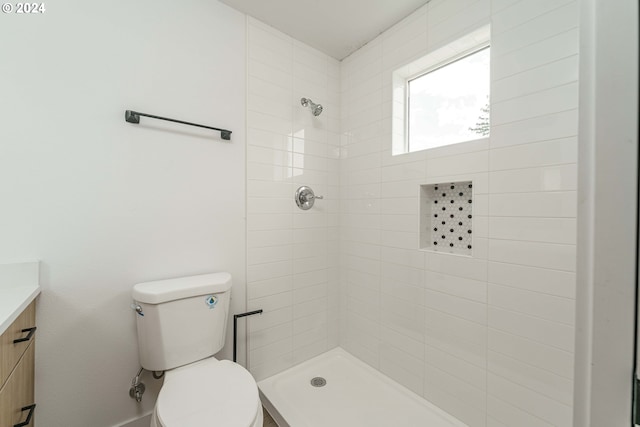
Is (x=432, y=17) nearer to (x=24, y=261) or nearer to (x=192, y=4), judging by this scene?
(x=192, y=4)

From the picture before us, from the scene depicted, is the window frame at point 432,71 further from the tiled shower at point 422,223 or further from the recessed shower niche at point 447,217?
the recessed shower niche at point 447,217

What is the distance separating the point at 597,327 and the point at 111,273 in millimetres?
1662

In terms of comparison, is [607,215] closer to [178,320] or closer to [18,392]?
[178,320]

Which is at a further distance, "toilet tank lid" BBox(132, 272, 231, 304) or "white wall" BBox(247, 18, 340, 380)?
"white wall" BBox(247, 18, 340, 380)

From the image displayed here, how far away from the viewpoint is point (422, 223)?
1.66 meters

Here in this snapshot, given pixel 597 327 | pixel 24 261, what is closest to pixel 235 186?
pixel 24 261

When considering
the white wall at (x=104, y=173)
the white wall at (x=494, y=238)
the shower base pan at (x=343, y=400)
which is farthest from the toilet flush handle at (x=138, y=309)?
the white wall at (x=494, y=238)

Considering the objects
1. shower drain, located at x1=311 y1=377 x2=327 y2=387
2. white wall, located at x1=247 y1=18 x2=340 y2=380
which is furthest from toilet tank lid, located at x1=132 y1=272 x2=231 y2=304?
shower drain, located at x1=311 y1=377 x2=327 y2=387

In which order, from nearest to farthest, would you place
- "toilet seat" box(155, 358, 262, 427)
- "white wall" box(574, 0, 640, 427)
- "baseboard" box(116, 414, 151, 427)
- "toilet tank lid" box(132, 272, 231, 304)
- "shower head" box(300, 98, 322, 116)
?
"white wall" box(574, 0, 640, 427) → "toilet seat" box(155, 358, 262, 427) → "toilet tank lid" box(132, 272, 231, 304) → "baseboard" box(116, 414, 151, 427) → "shower head" box(300, 98, 322, 116)

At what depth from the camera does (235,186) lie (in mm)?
1668

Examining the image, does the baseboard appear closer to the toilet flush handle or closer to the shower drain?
the toilet flush handle

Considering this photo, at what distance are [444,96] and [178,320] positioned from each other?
6.39 ft

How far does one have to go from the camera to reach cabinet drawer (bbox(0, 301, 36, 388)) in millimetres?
804

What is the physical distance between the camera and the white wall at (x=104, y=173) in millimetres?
1139
